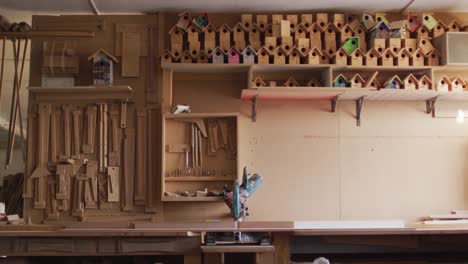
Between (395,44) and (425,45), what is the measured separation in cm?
28

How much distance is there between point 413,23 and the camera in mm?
5176

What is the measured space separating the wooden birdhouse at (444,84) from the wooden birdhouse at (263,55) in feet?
5.05

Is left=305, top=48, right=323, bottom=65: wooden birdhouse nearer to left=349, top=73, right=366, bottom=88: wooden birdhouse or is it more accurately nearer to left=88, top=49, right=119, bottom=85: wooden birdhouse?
left=349, top=73, right=366, bottom=88: wooden birdhouse

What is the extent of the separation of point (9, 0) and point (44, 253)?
7.45 ft

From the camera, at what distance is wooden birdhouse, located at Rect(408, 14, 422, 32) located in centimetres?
516

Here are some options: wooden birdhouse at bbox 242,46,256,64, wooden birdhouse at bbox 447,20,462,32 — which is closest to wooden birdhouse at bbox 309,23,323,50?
wooden birdhouse at bbox 242,46,256,64

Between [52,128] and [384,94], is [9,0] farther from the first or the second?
[384,94]

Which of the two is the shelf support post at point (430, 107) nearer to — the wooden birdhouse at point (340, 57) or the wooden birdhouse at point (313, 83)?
the wooden birdhouse at point (340, 57)

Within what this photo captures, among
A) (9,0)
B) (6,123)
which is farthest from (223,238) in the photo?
(6,123)

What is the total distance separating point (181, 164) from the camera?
16.5ft

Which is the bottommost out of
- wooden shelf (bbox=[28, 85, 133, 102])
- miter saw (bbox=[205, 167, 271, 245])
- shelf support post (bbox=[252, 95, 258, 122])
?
miter saw (bbox=[205, 167, 271, 245])

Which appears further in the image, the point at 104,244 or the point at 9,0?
the point at 9,0

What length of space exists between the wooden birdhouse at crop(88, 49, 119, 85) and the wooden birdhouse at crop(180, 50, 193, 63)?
2.02 feet

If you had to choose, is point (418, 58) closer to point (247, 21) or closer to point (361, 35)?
point (361, 35)
